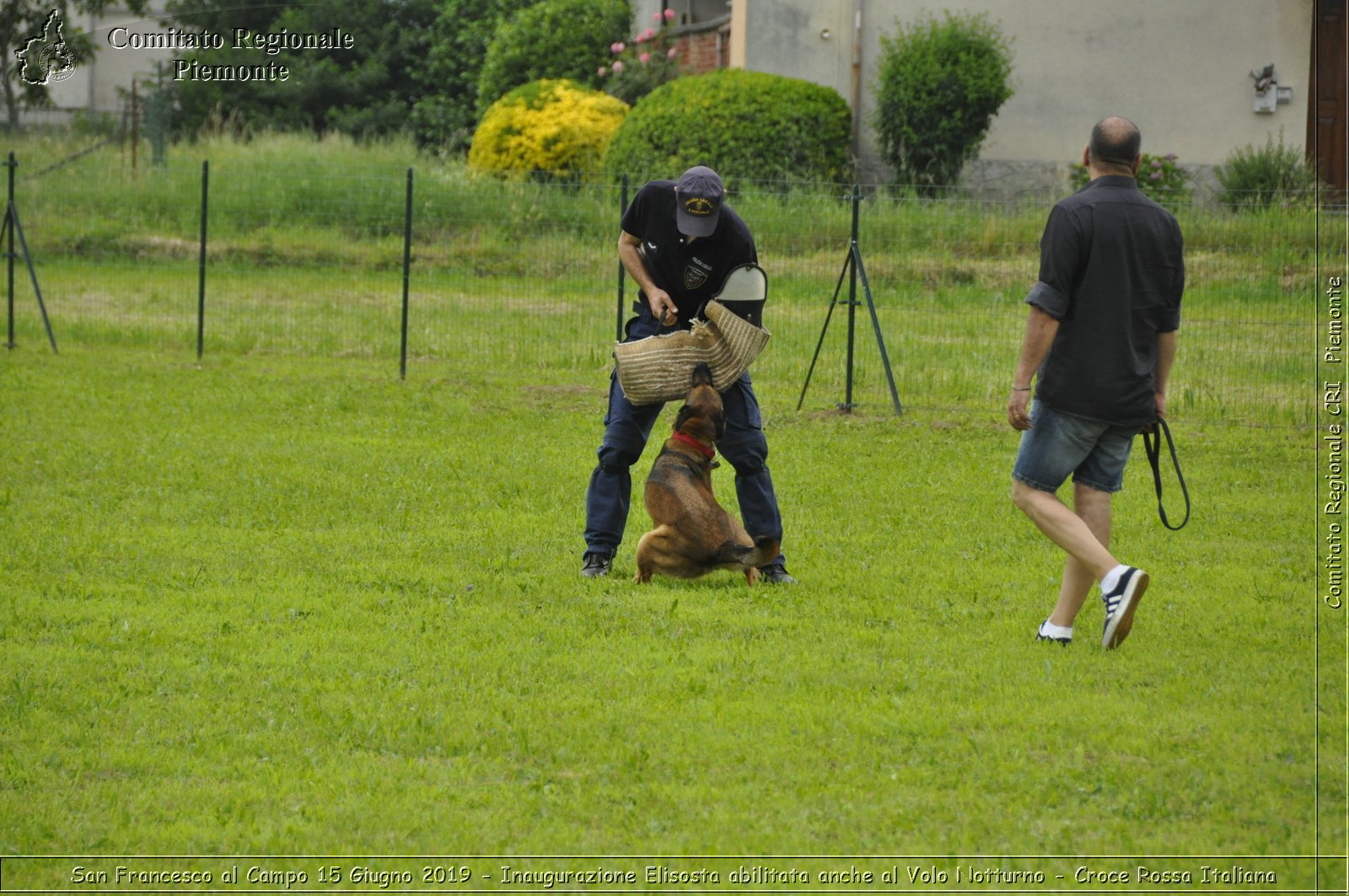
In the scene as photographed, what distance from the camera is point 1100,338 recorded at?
5719 millimetres

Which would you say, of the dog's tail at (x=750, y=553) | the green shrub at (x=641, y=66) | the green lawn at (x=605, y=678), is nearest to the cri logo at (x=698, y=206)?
the dog's tail at (x=750, y=553)

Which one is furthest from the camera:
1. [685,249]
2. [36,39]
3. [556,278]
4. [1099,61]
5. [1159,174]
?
[36,39]

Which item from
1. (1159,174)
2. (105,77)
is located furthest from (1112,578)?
(105,77)

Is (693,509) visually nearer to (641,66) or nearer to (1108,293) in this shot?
(1108,293)

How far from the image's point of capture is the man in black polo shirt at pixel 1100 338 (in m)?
5.66

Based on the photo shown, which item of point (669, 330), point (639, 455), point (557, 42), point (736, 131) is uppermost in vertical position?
point (557, 42)

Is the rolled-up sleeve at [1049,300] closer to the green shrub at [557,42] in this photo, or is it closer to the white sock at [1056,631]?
the white sock at [1056,631]

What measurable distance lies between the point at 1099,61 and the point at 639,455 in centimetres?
1716

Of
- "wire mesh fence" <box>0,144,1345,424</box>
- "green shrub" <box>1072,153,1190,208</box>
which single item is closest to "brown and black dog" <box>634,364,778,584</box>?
"wire mesh fence" <box>0,144,1345,424</box>

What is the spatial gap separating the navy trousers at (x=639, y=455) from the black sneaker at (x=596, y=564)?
0.07 feet

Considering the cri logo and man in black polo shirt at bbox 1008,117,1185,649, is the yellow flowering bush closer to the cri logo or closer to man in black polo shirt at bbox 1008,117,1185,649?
the cri logo

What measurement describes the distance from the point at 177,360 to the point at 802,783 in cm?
1214

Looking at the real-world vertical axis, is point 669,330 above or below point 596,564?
above

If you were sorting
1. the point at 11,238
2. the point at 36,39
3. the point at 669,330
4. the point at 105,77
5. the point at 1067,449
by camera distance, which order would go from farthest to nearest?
the point at 105,77 → the point at 36,39 → the point at 11,238 → the point at 669,330 → the point at 1067,449
